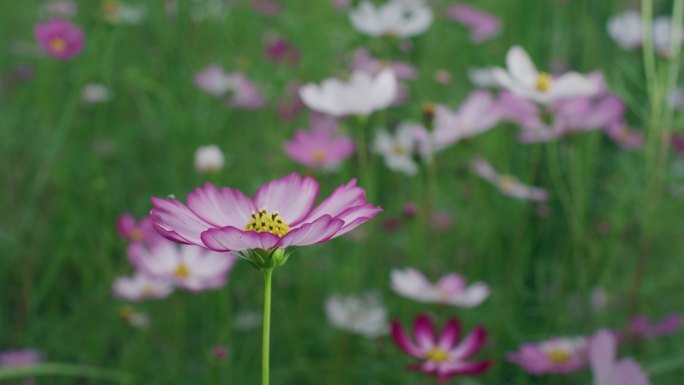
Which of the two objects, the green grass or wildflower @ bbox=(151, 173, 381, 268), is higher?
the green grass

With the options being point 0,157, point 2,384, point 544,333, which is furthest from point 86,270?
point 544,333

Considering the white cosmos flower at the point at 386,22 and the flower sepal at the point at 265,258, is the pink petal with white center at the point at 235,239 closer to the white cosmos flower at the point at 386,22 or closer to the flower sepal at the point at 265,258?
the flower sepal at the point at 265,258

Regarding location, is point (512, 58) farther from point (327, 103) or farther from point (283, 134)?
point (283, 134)

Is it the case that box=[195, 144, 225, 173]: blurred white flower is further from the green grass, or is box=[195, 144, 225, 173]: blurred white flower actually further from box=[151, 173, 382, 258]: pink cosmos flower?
box=[151, 173, 382, 258]: pink cosmos flower

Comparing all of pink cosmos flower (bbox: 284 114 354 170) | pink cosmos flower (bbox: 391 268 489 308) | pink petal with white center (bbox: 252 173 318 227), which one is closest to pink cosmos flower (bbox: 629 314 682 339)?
pink cosmos flower (bbox: 391 268 489 308)

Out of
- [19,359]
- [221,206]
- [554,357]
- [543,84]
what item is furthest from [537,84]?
[19,359]

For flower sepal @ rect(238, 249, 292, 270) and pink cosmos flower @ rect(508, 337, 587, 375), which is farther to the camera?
pink cosmos flower @ rect(508, 337, 587, 375)
